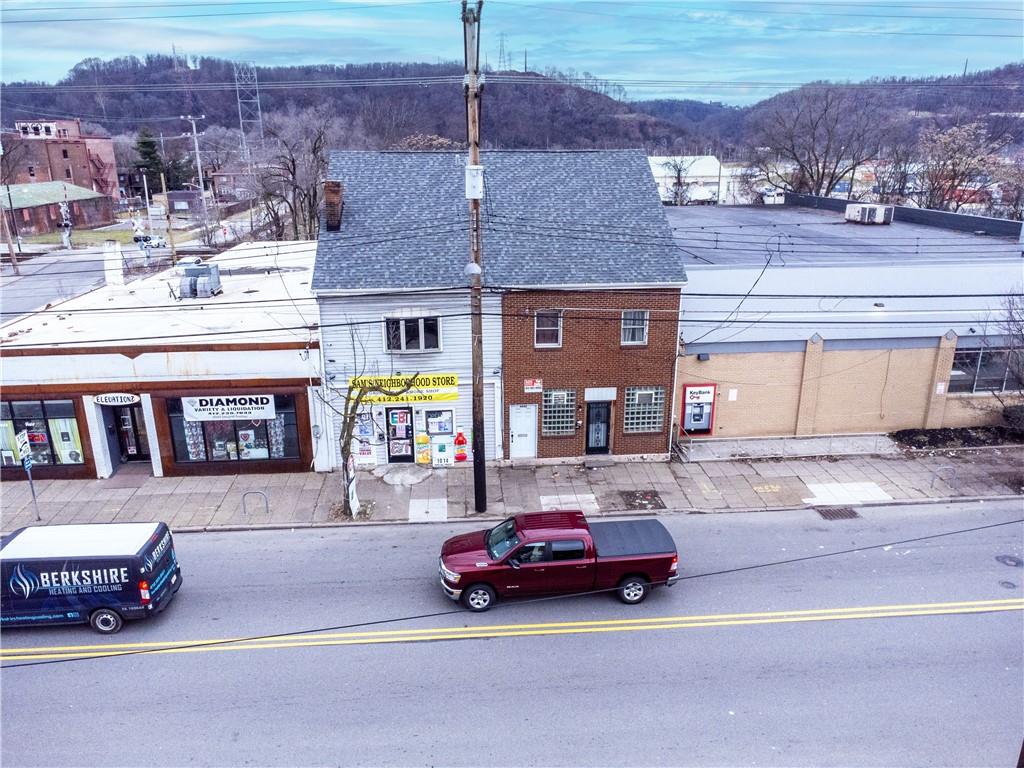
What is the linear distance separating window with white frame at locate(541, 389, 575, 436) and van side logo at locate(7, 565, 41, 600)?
1364 centimetres

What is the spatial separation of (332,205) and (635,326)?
983 cm

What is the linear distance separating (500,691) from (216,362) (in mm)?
13441

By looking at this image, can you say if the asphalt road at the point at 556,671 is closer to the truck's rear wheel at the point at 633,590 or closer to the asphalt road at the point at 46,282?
the truck's rear wheel at the point at 633,590

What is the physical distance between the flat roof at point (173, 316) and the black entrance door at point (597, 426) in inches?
348

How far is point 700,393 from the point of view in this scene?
23.5 metres

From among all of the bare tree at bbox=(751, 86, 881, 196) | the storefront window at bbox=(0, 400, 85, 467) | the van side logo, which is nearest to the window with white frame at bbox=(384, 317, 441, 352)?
the storefront window at bbox=(0, 400, 85, 467)

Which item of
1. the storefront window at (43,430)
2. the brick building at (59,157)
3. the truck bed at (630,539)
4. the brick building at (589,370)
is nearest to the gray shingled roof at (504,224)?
the brick building at (589,370)

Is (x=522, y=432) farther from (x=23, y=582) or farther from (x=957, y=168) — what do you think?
(x=957, y=168)

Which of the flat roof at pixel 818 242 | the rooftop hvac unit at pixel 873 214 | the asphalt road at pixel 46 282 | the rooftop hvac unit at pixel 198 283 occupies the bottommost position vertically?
the asphalt road at pixel 46 282

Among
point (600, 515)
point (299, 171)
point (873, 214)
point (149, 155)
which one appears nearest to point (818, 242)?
point (873, 214)

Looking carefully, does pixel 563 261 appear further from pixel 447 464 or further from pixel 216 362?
pixel 216 362

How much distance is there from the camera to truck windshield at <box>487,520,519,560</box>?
1468cm

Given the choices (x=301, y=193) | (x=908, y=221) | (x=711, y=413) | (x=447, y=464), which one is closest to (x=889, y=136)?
(x=908, y=221)

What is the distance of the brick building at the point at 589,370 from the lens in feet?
69.7
